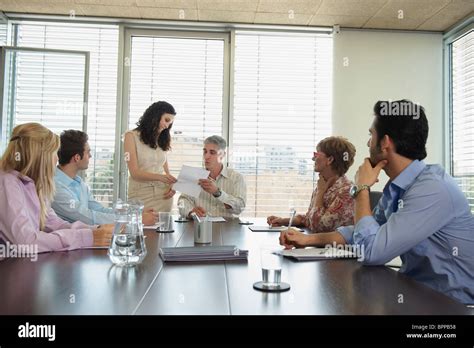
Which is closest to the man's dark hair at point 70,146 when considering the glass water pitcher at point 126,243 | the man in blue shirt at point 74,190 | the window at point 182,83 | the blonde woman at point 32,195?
the man in blue shirt at point 74,190

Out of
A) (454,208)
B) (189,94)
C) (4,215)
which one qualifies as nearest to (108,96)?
(189,94)

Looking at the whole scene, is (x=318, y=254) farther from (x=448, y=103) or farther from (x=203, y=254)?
(x=448, y=103)

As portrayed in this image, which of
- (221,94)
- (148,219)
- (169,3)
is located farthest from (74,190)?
(221,94)

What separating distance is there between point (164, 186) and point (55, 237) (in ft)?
5.03

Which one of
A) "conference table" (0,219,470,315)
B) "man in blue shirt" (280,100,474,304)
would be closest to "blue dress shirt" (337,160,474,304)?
"man in blue shirt" (280,100,474,304)

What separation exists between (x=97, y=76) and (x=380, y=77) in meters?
2.92

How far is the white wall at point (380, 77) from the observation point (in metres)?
4.04

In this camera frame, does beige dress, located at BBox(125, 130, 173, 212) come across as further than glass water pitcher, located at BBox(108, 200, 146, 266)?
Yes

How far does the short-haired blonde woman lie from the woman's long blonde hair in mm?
1272

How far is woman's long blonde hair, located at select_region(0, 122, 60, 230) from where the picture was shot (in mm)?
1498

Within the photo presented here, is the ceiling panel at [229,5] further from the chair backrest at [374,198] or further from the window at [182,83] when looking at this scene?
the chair backrest at [374,198]

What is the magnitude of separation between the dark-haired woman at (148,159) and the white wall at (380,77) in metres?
1.96

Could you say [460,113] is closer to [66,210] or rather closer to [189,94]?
[189,94]

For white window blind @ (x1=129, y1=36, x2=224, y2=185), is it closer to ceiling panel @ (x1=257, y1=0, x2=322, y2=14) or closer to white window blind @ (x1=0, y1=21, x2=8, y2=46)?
ceiling panel @ (x1=257, y1=0, x2=322, y2=14)
